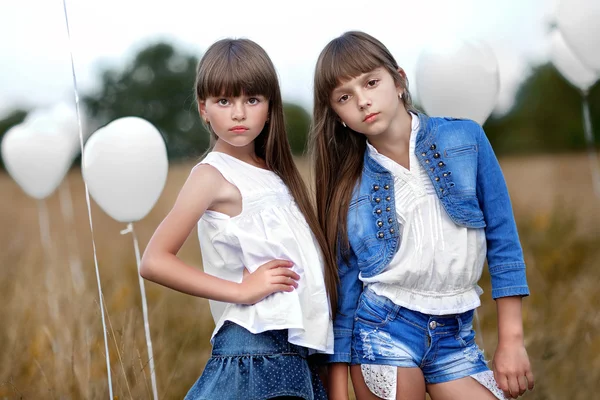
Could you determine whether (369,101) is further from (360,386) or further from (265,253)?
(360,386)

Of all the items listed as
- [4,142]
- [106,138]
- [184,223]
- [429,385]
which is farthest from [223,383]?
[4,142]

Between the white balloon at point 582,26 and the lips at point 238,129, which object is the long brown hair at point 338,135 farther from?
the white balloon at point 582,26

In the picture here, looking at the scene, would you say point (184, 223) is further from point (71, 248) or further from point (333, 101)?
point (71, 248)

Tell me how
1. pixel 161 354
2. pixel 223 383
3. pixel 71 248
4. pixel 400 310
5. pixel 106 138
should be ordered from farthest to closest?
1. pixel 71 248
2. pixel 161 354
3. pixel 106 138
4. pixel 400 310
5. pixel 223 383

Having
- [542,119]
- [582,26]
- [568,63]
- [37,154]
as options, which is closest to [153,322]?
[37,154]

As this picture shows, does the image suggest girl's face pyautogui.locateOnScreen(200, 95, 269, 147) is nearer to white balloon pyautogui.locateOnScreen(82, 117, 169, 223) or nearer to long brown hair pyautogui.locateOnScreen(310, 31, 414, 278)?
long brown hair pyautogui.locateOnScreen(310, 31, 414, 278)

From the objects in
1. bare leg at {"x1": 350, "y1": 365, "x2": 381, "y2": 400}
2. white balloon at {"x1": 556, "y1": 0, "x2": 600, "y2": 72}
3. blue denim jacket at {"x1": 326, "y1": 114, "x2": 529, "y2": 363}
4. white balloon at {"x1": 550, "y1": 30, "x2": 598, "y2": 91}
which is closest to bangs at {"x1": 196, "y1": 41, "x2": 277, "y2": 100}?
blue denim jacket at {"x1": 326, "y1": 114, "x2": 529, "y2": 363}

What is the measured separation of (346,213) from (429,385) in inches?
19.0

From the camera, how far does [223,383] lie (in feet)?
5.63

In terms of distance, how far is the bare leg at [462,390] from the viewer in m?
1.81

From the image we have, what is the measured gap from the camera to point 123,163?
243cm

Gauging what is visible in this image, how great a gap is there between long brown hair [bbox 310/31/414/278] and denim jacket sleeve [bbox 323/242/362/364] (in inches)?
1.6

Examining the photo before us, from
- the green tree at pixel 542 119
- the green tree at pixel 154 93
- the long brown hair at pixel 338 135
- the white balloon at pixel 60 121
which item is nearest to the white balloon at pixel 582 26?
the long brown hair at pixel 338 135

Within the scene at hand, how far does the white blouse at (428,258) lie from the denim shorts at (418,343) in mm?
32
